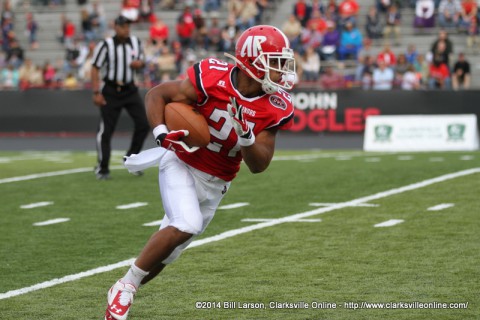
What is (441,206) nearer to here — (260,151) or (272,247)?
(272,247)

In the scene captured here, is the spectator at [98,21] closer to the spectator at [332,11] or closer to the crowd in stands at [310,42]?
the crowd in stands at [310,42]

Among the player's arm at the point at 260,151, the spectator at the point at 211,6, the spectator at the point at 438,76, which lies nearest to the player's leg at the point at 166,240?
the player's arm at the point at 260,151

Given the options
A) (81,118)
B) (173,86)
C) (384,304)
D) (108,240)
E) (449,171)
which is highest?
(173,86)

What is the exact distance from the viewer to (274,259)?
6.90 meters

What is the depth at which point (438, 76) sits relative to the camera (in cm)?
1973

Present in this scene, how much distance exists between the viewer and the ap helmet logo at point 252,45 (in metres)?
5.29

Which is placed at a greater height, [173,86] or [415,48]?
[173,86]

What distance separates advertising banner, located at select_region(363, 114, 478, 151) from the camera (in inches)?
650

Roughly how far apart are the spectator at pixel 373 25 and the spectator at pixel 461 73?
8.76ft

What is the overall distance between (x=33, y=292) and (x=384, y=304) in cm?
199

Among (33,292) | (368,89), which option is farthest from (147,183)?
(368,89)

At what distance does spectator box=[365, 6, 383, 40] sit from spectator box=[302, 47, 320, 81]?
1.98 metres

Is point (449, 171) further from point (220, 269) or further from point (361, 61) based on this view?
point (361, 61)

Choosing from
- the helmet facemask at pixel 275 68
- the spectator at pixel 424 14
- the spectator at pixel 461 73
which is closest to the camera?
the helmet facemask at pixel 275 68
